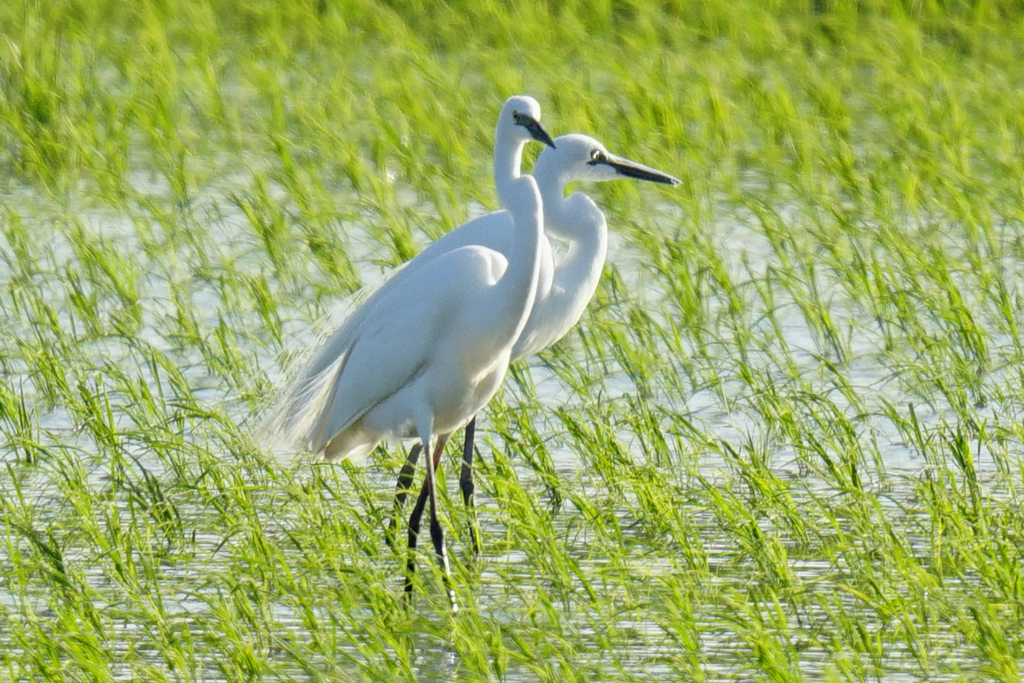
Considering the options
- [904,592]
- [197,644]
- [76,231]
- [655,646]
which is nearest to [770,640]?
[655,646]

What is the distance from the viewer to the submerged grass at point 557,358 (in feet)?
11.9

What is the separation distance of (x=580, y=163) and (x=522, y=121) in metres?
0.72

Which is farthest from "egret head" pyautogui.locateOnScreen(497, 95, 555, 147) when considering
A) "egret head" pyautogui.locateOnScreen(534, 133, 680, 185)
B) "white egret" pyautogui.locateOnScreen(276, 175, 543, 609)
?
"egret head" pyautogui.locateOnScreen(534, 133, 680, 185)

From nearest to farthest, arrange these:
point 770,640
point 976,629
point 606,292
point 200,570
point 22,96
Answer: point 770,640 < point 976,629 < point 200,570 < point 606,292 < point 22,96

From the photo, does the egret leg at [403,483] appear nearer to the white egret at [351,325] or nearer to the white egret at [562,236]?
the white egret at [562,236]

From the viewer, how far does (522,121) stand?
468cm

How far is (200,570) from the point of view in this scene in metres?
3.81

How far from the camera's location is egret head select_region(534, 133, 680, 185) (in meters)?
5.33

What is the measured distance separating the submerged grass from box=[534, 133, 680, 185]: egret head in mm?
592

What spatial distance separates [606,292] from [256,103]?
4960 millimetres

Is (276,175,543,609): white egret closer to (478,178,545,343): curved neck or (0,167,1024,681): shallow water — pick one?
(478,178,545,343): curved neck

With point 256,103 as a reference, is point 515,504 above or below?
below

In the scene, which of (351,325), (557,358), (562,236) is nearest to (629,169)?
(562,236)

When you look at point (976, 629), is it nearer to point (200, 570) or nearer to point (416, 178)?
point (200, 570)
